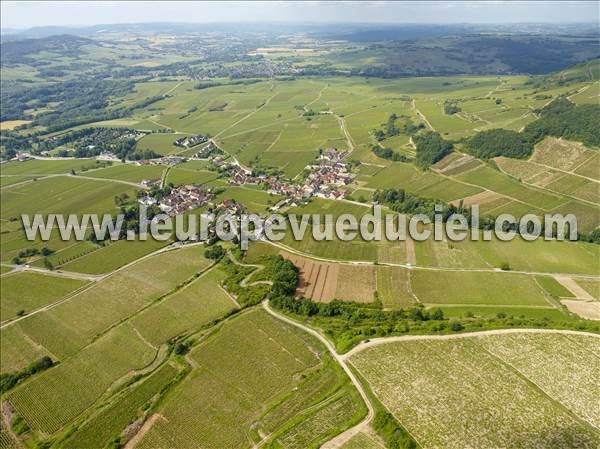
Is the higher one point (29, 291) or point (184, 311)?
point (184, 311)

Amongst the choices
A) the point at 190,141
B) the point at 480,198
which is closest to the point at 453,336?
the point at 480,198

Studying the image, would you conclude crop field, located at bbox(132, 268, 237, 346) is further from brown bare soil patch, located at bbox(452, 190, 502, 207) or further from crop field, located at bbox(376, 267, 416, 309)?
brown bare soil patch, located at bbox(452, 190, 502, 207)

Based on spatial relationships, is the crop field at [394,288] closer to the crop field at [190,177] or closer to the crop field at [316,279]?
the crop field at [316,279]

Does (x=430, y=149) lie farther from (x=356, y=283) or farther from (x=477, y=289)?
(x=356, y=283)

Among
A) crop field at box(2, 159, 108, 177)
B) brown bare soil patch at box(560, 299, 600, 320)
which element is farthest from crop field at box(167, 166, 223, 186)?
brown bare soil patch at box(560, 299, 600, 320)

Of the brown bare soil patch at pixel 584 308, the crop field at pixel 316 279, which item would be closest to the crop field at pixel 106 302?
the crop field at pixel 316 279

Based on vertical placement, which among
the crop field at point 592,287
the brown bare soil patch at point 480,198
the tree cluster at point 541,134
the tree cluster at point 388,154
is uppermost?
the tree cluster at point 541,134

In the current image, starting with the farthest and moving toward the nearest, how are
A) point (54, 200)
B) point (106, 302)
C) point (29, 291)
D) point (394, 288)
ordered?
1. point (54, 200)
2. point (29, 291)
3. point (106, 302)
4. point (394, 288)
